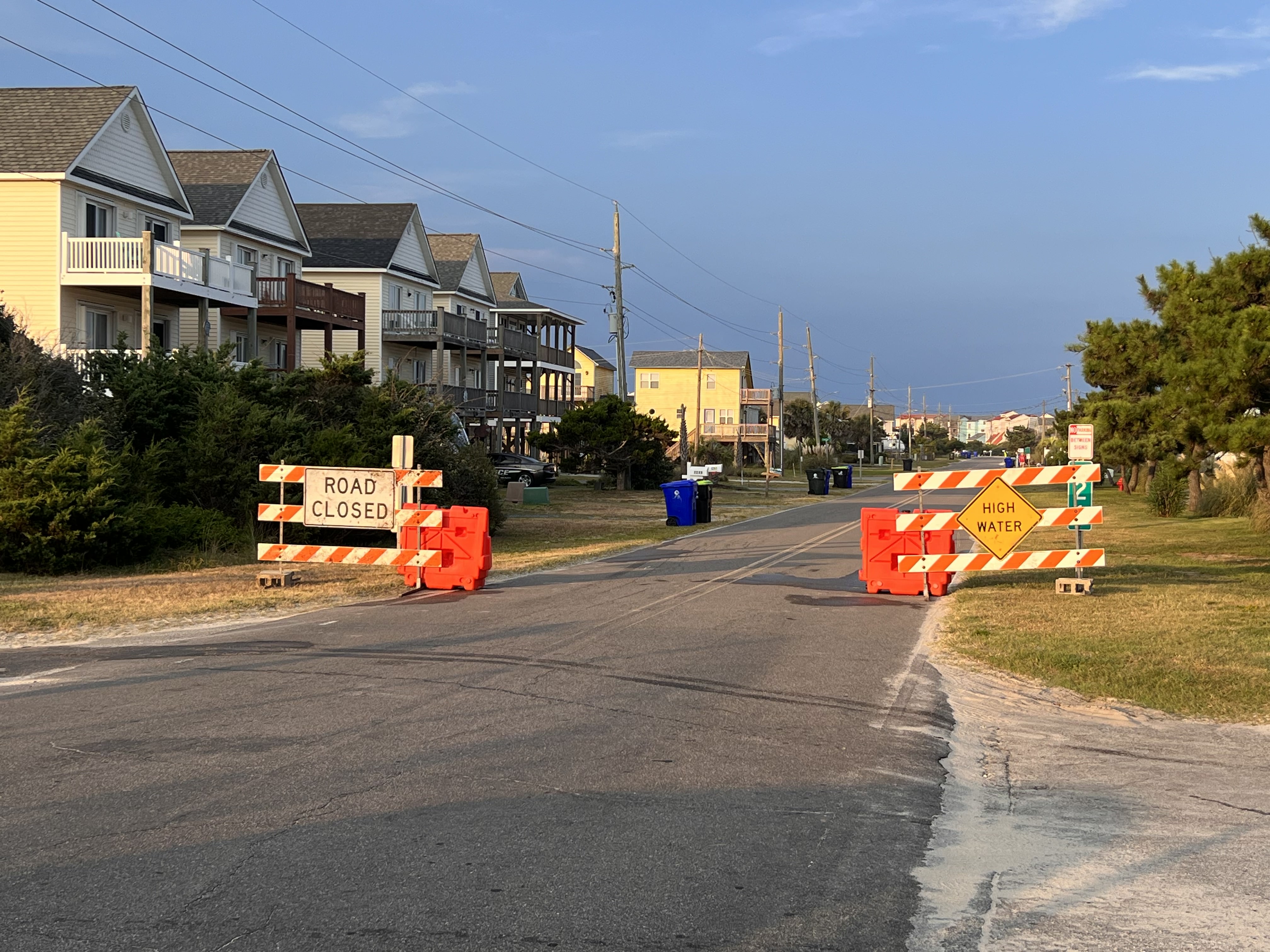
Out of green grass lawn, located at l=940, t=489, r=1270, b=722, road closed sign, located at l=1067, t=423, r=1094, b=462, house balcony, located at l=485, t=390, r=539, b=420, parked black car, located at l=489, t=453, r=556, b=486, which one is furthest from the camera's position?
house balcony, located at l=485, t=390, r=539, b=420

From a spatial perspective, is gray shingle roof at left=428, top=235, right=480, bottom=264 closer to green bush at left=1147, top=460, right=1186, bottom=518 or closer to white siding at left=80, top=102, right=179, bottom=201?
white siding at left=80, top=102, right=179, bottom=201

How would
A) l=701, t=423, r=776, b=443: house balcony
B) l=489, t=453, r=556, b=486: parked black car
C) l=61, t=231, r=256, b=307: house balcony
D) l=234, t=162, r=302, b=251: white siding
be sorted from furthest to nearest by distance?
l=701, t=423, r=776, b=443: house balcony < l=489, t=453, r=556, b=486: parked black car < l=234, t=162, r=302, b=251: white siding < l=61, t=231, r=256, b=307: house balcony

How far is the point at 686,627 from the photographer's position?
1244 cm

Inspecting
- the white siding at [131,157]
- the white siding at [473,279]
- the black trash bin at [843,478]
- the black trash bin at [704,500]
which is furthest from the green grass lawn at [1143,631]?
the white siding at [473,279]

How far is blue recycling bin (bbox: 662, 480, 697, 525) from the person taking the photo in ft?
99.6

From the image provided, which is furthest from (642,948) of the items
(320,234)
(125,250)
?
(320,234)

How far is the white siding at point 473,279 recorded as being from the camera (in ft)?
189

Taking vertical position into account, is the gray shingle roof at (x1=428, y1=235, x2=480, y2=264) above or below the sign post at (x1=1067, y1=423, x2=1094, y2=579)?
above

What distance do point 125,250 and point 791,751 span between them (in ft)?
90.4

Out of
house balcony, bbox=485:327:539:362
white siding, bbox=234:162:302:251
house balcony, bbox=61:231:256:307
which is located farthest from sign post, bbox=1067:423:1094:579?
house balcony, bbox=485:327:539:362

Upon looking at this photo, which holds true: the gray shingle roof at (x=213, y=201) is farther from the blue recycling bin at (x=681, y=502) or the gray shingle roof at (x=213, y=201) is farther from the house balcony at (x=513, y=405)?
the blue recycling bin at (x=681, y=502)

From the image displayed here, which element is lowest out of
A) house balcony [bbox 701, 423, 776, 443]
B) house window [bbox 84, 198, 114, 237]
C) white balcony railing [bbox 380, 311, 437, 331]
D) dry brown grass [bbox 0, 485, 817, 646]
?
dry brown grass [bbox 0, 485, 817, 646]

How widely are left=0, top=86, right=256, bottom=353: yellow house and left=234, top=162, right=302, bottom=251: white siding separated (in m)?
4.34

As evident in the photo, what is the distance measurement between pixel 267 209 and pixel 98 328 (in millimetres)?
9862
